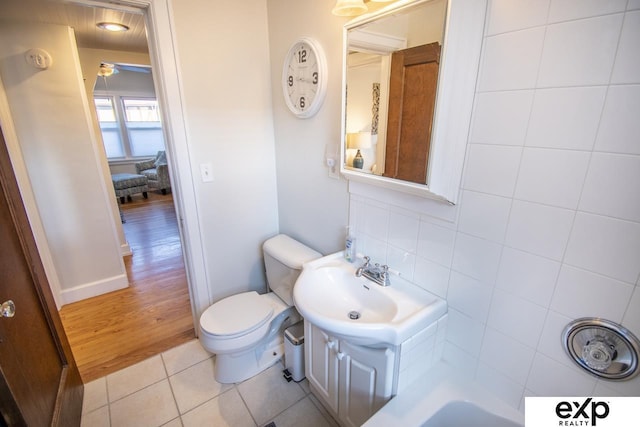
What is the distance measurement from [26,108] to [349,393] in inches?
112

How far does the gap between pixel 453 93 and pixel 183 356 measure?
2.13 meters

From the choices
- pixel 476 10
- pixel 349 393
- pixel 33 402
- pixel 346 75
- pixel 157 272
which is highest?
pixel 476 10

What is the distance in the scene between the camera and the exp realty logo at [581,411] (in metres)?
0.81

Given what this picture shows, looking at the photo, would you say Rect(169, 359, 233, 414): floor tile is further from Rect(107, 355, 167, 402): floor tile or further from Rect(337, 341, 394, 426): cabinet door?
Rect(337, 341, 394, 426): cabinet door

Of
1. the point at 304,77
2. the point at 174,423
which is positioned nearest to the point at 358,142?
the point at 304,77

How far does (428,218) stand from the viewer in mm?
1171

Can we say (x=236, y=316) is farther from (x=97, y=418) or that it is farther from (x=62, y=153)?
(x=62, y=153)

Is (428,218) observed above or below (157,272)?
above

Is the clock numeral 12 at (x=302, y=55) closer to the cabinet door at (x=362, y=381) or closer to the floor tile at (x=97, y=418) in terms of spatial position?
the cabinet door at (x=362, y=381)

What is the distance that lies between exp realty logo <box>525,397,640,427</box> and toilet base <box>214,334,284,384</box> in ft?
4.42

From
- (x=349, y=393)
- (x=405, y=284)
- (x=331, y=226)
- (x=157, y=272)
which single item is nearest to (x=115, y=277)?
(x=157, y=272)

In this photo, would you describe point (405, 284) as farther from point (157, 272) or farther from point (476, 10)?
point (157, 272)

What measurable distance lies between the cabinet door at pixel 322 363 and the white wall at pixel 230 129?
0.84 meters

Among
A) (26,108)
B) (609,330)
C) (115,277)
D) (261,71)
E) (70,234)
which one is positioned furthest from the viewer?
(115,277)
